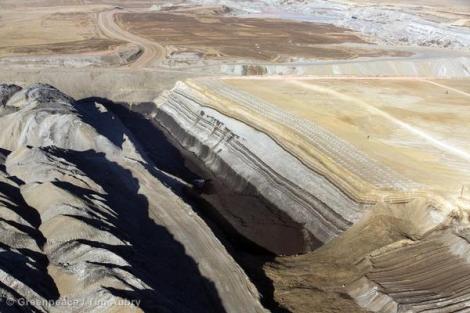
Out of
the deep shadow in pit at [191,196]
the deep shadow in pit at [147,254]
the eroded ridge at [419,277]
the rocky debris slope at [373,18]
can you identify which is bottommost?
the deep shadow in pit at [191,196]

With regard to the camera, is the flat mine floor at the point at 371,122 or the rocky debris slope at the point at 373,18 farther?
the rocky debris slope at the point at 373,18

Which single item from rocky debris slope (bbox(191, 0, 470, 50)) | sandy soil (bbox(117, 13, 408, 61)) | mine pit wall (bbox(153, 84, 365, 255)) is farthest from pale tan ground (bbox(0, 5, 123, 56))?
rocky debris slope (bbox(191, 0, 470, 50))

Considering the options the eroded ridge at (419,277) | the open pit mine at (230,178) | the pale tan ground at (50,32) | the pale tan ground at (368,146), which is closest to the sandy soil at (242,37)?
the open pit mine at (230,178)

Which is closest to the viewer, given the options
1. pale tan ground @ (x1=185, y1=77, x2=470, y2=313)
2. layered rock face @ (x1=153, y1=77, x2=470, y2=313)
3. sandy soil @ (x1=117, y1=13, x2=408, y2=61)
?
layered rock face @ (x1=153, y1=77, x2=470, y2=313)

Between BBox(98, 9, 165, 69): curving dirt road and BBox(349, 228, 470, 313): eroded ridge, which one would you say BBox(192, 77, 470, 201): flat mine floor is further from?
BBox(98, 9, 165, 69): curving dirt road

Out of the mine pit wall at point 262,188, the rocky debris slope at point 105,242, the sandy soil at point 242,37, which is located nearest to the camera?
the rocky debris slope at point 105,242

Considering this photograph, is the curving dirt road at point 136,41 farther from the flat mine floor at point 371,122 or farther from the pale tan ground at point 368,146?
the flat mine floor at point 371,122

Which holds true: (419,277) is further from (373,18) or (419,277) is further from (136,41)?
(373,18)

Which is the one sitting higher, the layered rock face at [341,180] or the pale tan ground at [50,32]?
the pale tan ground at [50,32]
